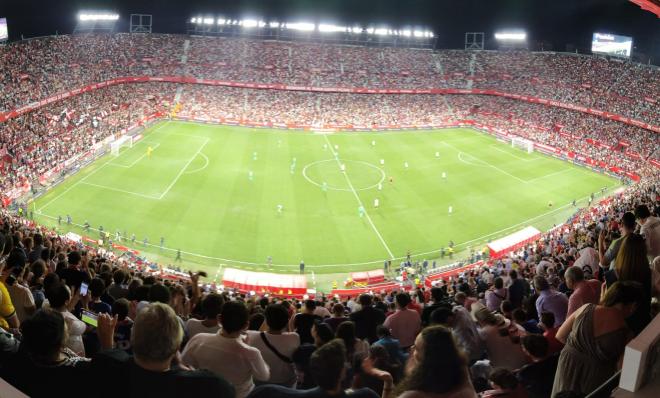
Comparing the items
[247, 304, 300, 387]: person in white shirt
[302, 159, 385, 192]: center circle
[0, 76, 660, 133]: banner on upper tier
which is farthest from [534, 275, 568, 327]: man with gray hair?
[0, 76, 660, 133]: banner on upper tier

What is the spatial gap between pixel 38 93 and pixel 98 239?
24.1 meters

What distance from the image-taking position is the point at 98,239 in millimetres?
35375

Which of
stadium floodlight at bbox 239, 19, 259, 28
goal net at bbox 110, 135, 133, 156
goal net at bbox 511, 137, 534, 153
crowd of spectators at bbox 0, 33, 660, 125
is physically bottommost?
goal net at bbox 110, 135, 133, 156

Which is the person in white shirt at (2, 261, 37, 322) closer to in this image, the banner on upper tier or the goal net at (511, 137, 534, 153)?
the banner on upper tier

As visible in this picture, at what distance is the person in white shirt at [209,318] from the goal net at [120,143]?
46234 mm

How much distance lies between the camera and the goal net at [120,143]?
5078 cm

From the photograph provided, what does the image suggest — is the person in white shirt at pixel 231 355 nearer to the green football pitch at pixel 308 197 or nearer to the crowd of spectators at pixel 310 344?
the crowd of spectators at pixel 310 344

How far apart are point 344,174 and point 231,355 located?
44193mm

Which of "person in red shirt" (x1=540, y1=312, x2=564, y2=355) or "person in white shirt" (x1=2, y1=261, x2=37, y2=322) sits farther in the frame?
"person in white shirt" (x1=2, y1=261, x2=37, y2=322)

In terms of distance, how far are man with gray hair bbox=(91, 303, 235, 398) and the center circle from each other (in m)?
41.5

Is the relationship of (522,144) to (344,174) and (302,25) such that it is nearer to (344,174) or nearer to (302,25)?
(344,174)

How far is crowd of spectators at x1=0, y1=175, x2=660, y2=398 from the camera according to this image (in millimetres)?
4527

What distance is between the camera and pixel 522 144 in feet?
198

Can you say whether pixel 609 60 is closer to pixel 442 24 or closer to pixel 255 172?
pixel 442 24
